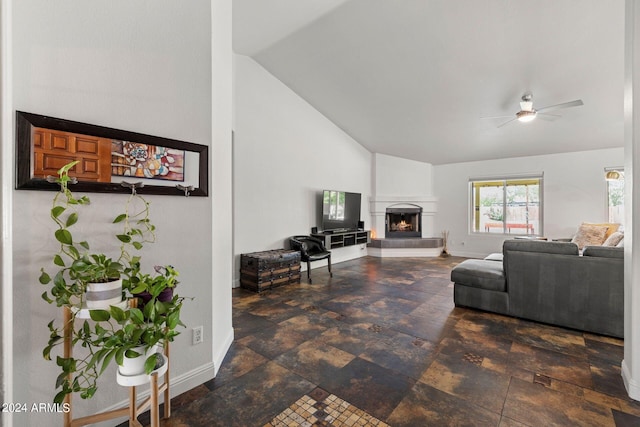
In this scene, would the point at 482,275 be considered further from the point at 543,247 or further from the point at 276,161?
the point at 276,161

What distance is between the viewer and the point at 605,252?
2.67 meters

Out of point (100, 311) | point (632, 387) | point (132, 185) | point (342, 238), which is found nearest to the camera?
point (100, 311)

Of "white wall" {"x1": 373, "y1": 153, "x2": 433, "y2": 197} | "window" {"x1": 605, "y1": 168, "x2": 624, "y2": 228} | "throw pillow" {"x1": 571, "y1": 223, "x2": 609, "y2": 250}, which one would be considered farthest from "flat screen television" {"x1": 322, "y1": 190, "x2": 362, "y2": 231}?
"window" {"x1": 605, "y1": 168, "x2": 624, "y2": 228}

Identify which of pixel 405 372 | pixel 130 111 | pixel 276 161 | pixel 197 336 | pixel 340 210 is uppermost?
pixel 276 161

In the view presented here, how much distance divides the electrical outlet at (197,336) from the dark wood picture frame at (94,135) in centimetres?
93

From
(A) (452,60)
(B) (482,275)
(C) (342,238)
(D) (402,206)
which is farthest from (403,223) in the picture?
(A) (452,60)

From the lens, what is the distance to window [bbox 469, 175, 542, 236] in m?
6.45

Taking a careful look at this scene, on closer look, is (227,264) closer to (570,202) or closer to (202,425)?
(202,425)

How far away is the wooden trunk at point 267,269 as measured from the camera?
13.1ft

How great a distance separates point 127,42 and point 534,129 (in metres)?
6.24

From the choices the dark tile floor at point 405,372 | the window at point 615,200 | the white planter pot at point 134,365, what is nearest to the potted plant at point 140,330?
the white planter pot at point 134,365

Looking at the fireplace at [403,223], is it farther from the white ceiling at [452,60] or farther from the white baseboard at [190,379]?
the white baseboard at [190,379]

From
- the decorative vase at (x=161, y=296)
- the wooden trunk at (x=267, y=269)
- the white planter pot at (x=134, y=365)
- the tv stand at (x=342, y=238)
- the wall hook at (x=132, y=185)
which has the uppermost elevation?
the wall hook at (x=132, y=185)

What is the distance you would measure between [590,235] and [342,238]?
4.55 meters
